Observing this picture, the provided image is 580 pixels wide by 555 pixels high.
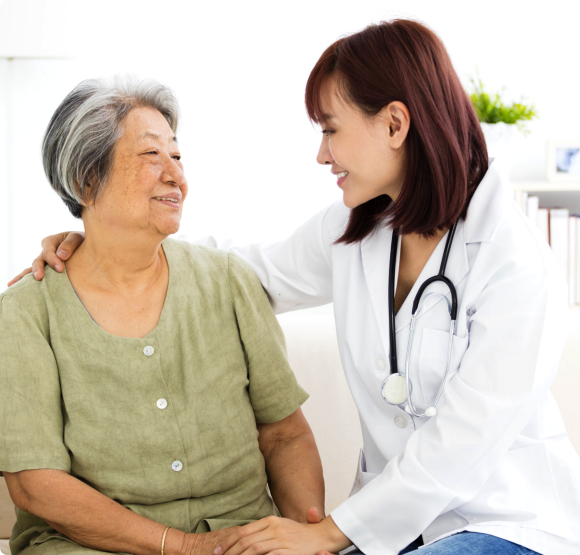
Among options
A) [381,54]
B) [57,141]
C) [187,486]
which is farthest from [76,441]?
[381,54]

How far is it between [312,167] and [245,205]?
1.40ft

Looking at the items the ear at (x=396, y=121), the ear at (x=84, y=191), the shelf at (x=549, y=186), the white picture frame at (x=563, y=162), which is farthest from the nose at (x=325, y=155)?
the white picture frame at (x=563, y=162)

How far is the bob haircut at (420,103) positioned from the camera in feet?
3.99

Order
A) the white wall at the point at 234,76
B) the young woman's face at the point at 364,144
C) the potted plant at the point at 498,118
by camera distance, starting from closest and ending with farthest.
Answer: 1. the young woman's face at the point at 364,144
2. the potted plant at the point at 498,118
3. the white wall at the point at 234,76

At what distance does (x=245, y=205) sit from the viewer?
3486mm

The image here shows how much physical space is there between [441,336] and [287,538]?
0.50 metres

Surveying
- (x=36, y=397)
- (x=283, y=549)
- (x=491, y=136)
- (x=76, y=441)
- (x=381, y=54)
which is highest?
(x=381, y=54)

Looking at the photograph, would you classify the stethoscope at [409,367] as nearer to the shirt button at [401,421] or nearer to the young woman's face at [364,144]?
the shirt button at [401,421]

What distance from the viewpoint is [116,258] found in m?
1.42

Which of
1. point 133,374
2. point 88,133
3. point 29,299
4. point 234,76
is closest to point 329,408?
point 133,374

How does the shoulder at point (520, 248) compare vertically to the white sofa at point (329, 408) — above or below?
above

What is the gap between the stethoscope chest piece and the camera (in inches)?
50.7

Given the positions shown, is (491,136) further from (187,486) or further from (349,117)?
(187,486)

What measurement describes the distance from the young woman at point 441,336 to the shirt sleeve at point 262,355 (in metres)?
0.21
